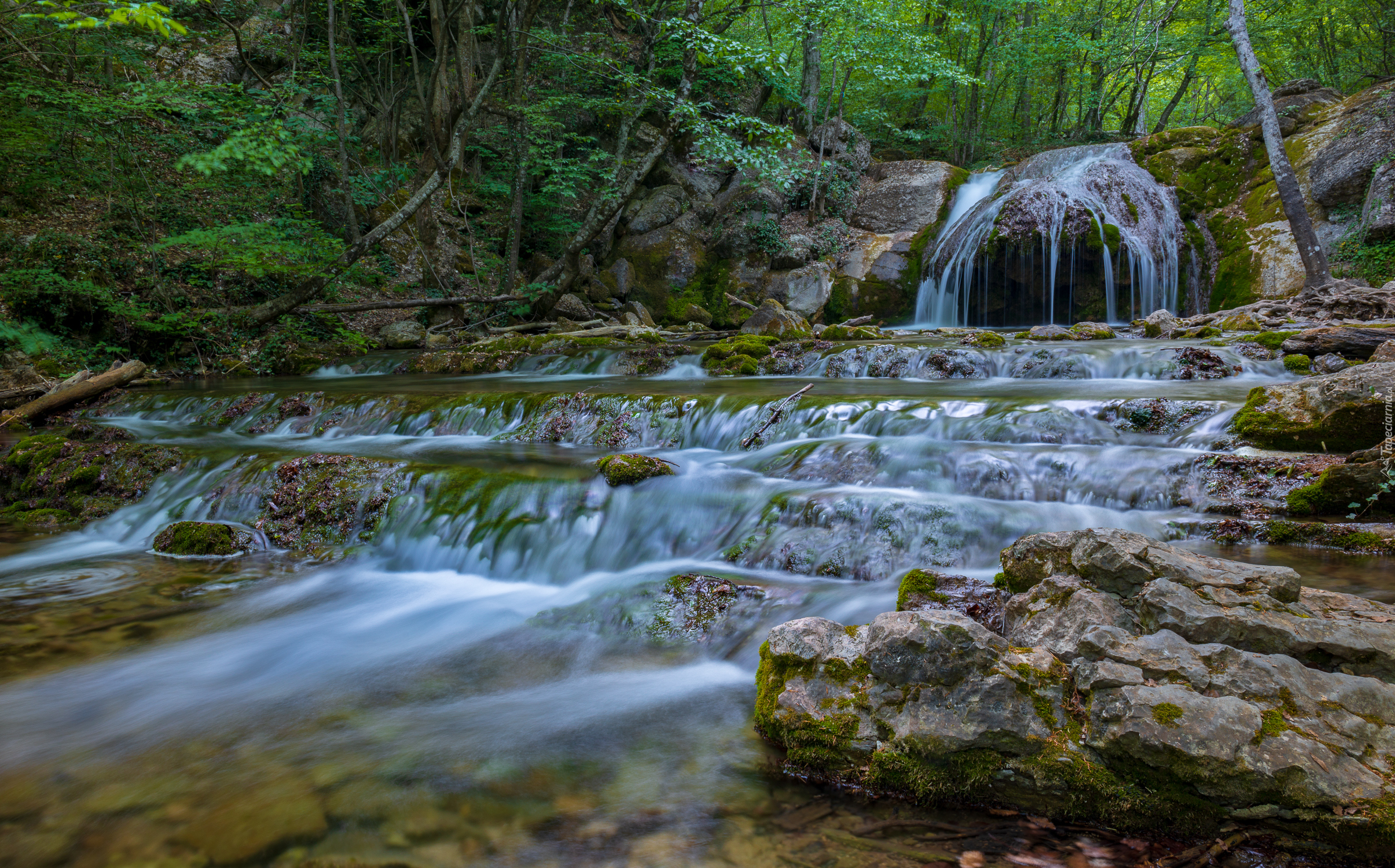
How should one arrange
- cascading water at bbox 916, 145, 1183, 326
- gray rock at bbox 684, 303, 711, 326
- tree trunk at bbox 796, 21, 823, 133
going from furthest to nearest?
tree trunk at bbox 796, 21, 823, 133
gray rock at bbox 684, 303, 711, 326
cascading water at bbox 916, 145, 1183, 326

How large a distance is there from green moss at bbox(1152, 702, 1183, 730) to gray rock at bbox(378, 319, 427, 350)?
14.9 metres

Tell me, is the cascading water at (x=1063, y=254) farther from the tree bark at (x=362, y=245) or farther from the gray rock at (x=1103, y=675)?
the gray rock at (x=1103, y=675)

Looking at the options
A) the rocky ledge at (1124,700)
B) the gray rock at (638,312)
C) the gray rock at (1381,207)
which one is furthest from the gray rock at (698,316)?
the rocky ledge at (1124,700)

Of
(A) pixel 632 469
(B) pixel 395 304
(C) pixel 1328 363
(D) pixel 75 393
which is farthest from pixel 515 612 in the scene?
(B) pixel 395 304

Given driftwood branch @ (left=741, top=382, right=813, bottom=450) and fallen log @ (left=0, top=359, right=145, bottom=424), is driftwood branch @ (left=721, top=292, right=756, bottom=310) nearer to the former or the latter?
driftwood branch @ (left=741, top=382, right=813, bottom=450)

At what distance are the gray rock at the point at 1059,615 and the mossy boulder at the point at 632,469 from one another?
10.3 feet

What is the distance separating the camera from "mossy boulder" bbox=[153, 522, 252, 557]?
5316 mm

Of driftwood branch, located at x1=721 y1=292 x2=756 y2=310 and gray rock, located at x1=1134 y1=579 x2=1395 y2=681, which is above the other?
driftwood branch, located at x1=721 y1=292 x2=756 y2=310

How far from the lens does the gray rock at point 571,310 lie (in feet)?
52.9

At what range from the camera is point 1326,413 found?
433cm

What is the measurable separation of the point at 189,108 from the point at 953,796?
12919 mm

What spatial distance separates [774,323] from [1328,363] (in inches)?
345

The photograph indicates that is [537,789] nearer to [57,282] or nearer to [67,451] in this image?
[67,451]

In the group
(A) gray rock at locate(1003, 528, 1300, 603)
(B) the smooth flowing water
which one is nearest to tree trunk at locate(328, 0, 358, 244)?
(B) the smooth flowing water
